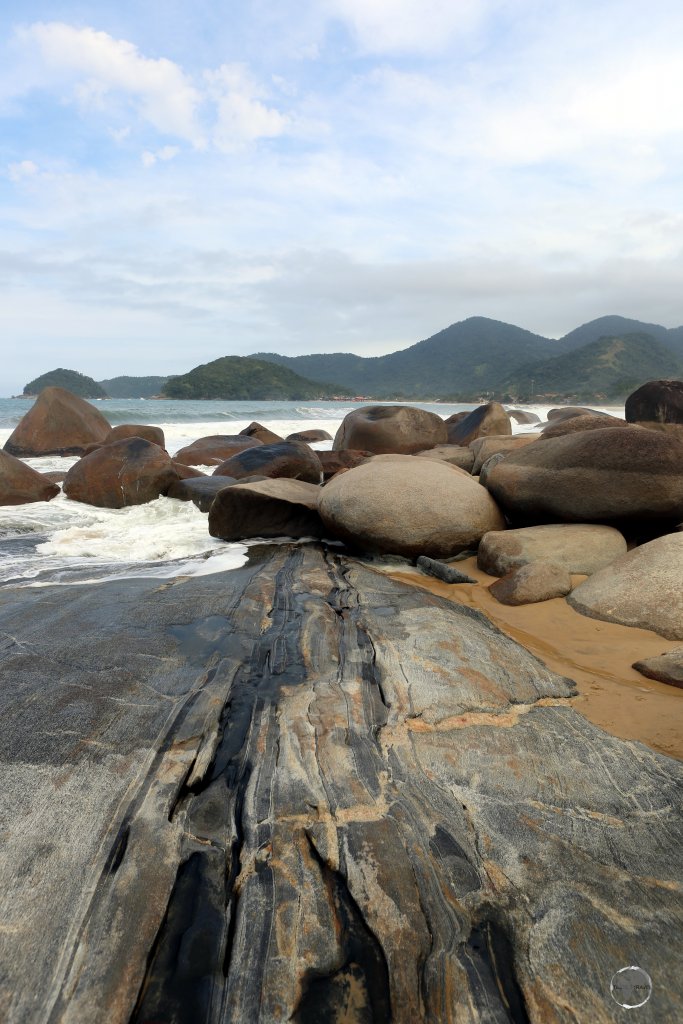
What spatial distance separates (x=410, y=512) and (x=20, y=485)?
5.33 m

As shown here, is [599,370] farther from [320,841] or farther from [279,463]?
[320,841]

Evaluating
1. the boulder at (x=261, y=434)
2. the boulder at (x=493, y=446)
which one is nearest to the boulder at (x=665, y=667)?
the boulder at (x=493, y=446)

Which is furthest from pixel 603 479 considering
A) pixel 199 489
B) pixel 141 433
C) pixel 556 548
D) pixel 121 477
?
pixel 141 433

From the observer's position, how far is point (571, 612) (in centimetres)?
339

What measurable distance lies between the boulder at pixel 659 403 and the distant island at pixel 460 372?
4696 centimetres

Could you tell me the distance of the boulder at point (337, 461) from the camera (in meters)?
8.36

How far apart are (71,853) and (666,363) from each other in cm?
8512

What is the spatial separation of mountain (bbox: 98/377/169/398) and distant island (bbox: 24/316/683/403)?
15 cm

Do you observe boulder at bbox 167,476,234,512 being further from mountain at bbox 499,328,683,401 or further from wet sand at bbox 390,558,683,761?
mountain at bbox 499,328,683,401

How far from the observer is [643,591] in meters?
3.28

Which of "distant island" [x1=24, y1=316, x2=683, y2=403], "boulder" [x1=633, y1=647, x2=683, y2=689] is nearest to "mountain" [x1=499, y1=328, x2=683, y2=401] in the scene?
"distant island" [x1=24, y1=316, x2=683, y2=403]

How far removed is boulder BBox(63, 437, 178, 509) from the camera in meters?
7.32

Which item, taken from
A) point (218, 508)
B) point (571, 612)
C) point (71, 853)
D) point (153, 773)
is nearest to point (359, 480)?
point (218, 508)

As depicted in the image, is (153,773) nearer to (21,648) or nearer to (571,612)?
(21,648)
